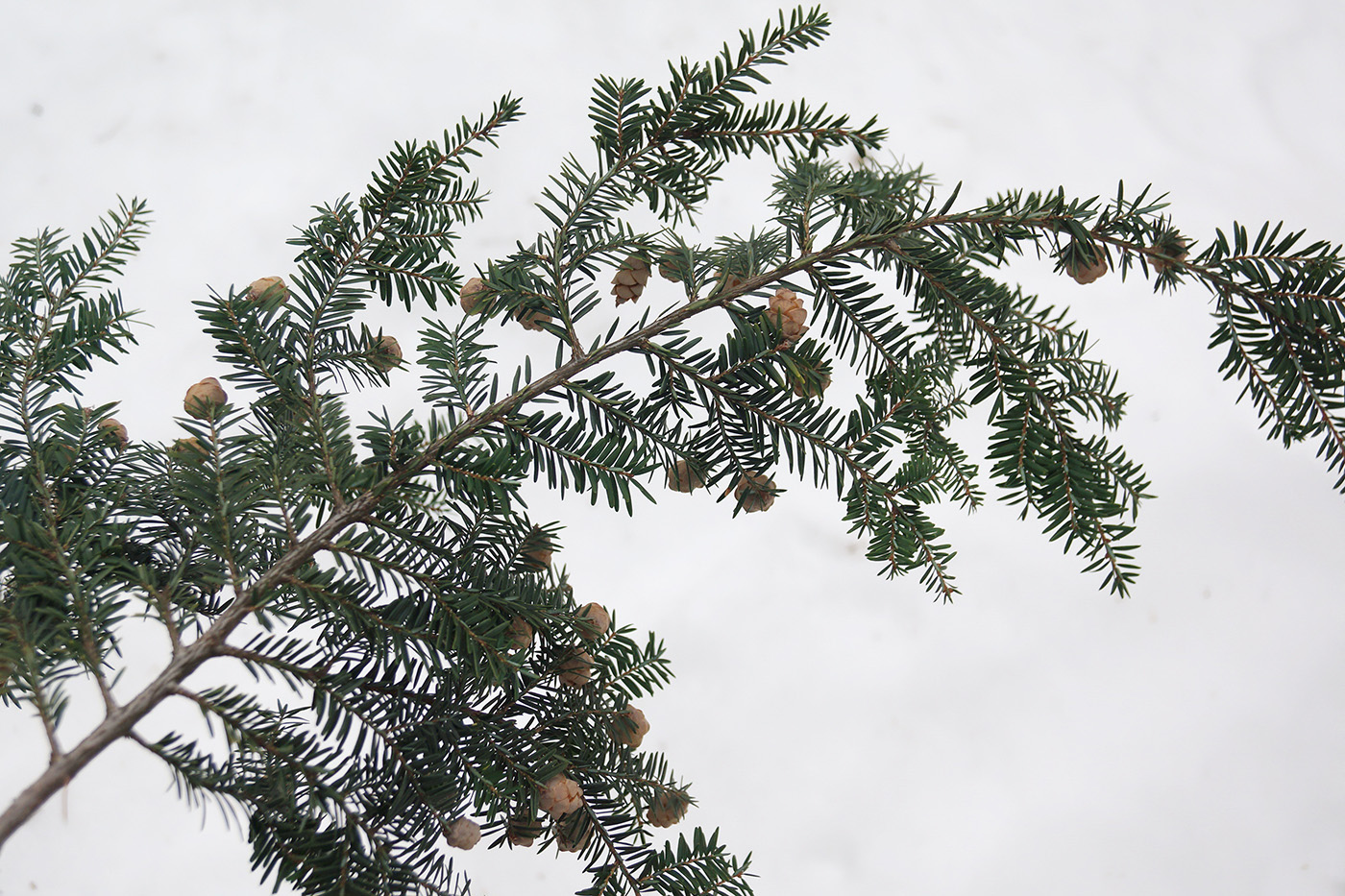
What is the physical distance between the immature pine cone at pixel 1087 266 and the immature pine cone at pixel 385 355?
29 cm

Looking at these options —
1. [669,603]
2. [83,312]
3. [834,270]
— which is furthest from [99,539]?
[669,603]

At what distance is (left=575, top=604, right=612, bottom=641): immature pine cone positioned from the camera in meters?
0.42

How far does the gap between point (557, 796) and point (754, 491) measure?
15cm

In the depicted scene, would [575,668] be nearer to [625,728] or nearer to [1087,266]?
[625,728]

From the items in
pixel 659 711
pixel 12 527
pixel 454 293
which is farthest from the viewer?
pixel 659 711

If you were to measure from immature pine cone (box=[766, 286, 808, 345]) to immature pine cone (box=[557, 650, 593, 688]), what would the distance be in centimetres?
17

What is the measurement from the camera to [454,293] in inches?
18.3

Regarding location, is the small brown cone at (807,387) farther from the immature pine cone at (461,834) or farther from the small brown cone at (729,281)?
the immature pine cone at (461,834)

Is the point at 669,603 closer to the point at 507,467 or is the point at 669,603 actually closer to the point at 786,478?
the point at 786,478

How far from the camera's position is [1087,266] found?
1.21 ft

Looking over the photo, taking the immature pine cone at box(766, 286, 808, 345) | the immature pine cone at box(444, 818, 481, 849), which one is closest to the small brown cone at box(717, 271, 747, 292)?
the immature pine cone at box(766, 286, 808, 345)

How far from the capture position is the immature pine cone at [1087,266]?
37 centimetres

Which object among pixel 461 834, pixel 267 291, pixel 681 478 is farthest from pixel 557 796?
pixel 267 291

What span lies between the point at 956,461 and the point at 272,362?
33 centimetres
